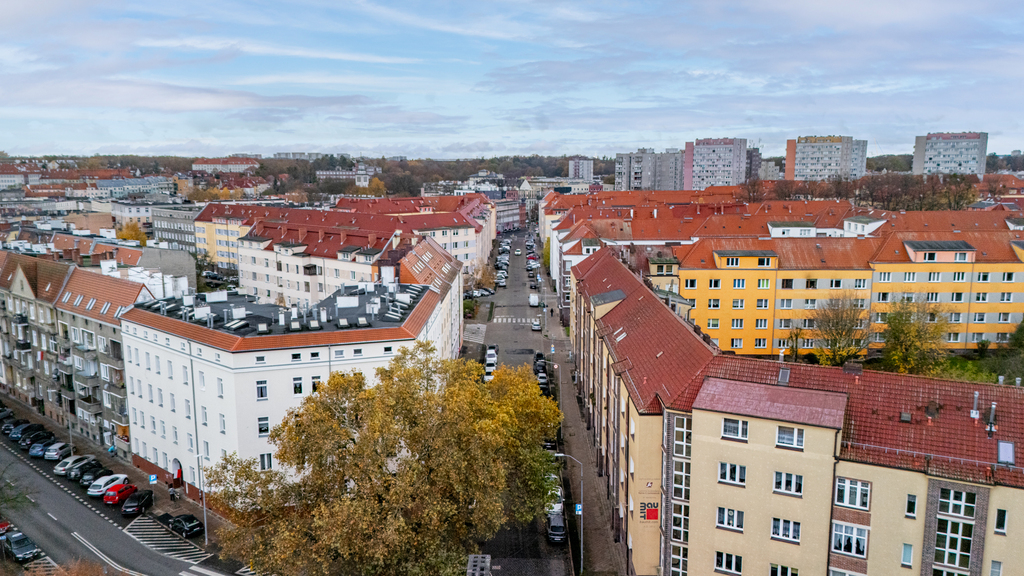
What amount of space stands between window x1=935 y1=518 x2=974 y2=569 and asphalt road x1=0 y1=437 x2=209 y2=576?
3375cm

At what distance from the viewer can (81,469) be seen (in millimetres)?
46375

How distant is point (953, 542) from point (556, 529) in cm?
1912

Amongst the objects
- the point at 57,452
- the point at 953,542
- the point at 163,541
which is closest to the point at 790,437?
the point at 953,542

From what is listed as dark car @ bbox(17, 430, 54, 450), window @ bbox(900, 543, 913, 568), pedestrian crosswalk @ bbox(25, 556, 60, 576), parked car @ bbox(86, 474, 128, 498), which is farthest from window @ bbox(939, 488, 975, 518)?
dark car @ bbox(17, 430, 54, 450)

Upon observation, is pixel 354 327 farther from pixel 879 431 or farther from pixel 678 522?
pixel 879 431

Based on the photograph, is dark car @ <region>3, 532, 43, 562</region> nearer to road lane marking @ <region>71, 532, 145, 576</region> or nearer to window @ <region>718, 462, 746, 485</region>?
road lane marking @ <region>71, 532, 145, 576</region>

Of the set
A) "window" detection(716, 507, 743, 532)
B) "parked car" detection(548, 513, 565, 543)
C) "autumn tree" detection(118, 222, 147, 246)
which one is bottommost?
"parked car" detection(548, 513, 565, 543)

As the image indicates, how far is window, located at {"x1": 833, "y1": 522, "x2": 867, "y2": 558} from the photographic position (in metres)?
25.1

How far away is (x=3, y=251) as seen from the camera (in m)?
65.6

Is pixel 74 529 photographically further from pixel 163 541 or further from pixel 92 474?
pixel 92 474

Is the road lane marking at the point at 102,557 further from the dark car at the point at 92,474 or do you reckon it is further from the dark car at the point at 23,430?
the dark car at the point at 23,430

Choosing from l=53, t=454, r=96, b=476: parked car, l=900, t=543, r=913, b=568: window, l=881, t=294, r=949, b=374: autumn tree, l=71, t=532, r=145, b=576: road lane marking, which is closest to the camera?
l=900, t=543, r=913, b=568: window

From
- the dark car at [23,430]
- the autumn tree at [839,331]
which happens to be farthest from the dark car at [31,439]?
the autumn tree at [839,331]

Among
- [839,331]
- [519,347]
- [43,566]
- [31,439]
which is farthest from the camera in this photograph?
[519,347]
